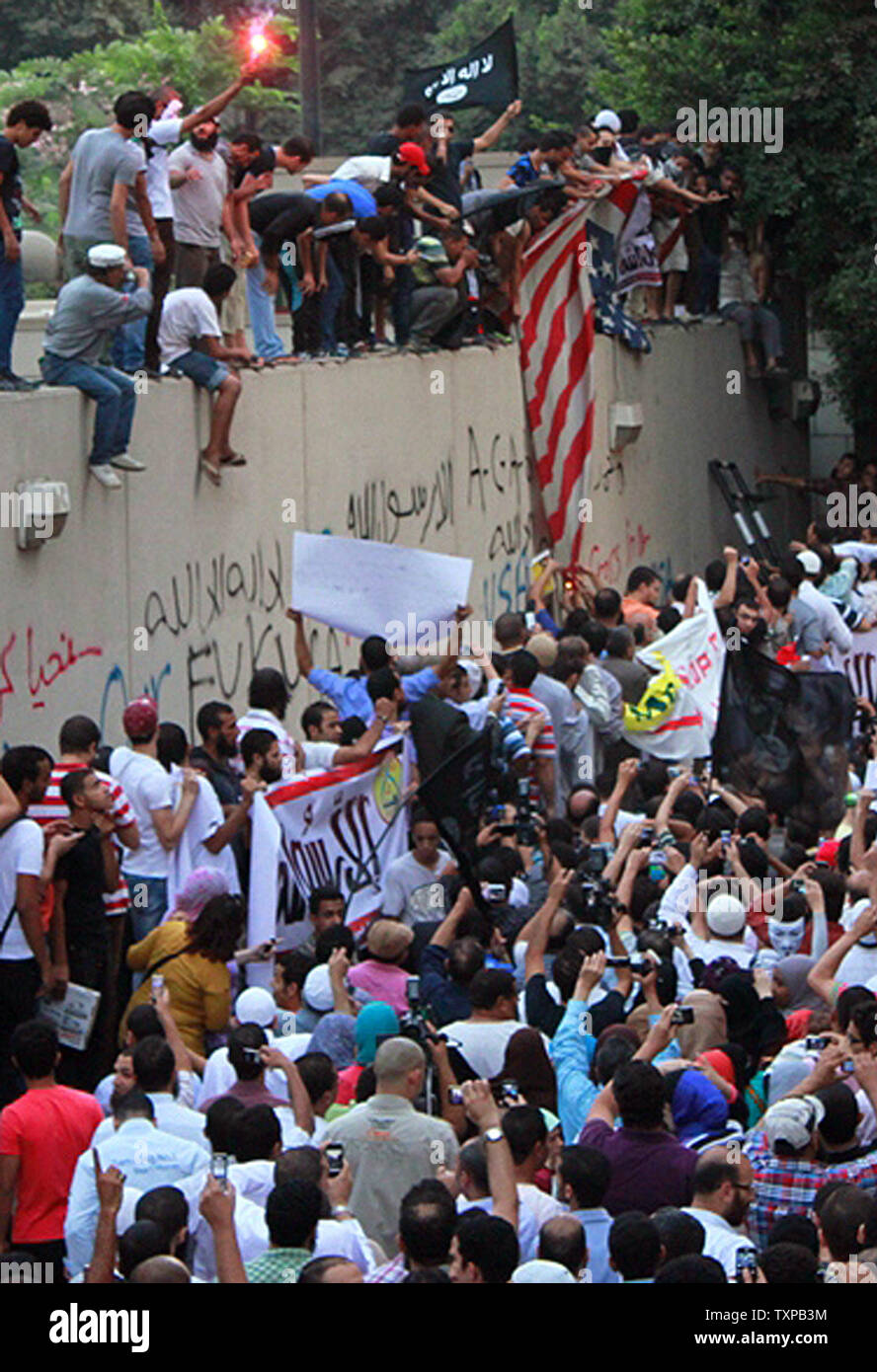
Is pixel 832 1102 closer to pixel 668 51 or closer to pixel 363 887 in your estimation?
pixel 363 887

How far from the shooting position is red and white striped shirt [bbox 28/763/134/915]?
9734 mm

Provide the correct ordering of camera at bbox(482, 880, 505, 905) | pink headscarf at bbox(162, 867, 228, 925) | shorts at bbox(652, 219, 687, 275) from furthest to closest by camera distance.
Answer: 1. shorts at bbox(652, 219, 687, 275)
2. camera at bbox(482, 880, 505, 905)
3. pink headscarf at bbox(162, 867, 228, 925)

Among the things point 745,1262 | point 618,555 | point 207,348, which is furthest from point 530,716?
point 618,555

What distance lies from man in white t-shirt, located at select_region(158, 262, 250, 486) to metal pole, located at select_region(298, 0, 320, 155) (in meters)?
13.5

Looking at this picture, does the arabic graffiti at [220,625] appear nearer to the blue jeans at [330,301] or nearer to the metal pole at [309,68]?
the blue jeans at [330,301]

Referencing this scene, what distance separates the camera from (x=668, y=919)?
10320 millimetres

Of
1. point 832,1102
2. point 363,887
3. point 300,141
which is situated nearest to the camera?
point 832,1102

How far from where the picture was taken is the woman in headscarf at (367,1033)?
838 cm

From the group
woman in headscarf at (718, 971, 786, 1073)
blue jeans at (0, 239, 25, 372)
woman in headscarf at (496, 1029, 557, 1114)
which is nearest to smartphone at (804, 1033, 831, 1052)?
woman in headscarf at (718, 971, 786, 1073)

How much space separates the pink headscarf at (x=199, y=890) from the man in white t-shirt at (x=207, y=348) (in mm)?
5295

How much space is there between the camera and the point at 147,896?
10.6m

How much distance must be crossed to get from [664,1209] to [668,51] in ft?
64.8

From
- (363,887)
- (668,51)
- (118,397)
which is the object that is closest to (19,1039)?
(363,887)

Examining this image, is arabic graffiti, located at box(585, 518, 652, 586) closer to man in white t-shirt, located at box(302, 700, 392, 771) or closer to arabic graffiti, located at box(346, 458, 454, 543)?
arabic graffiti, located at box(346, 458, 454, 543)
